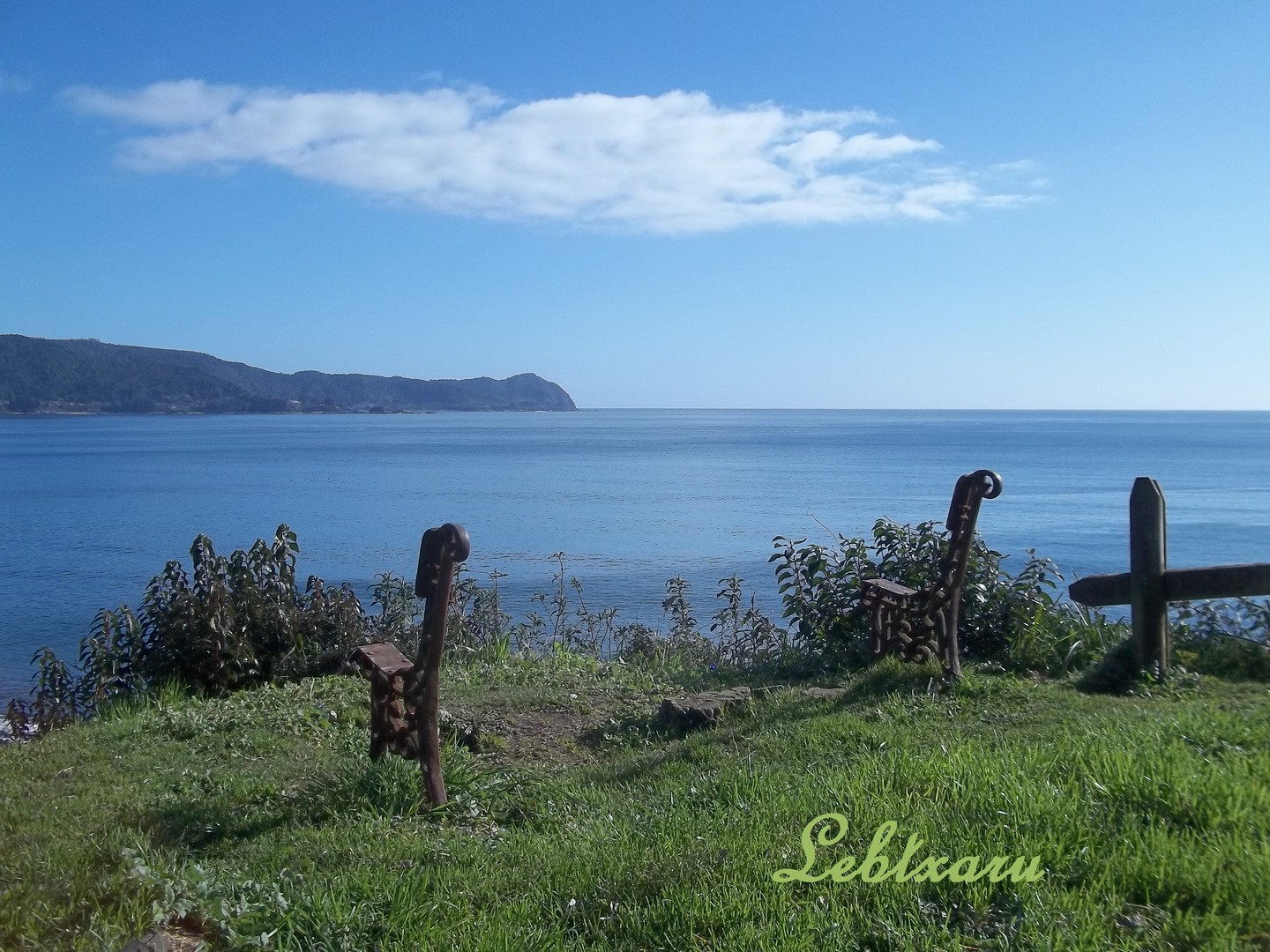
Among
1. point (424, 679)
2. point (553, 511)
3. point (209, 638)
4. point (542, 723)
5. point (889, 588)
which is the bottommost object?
point (553, 511)

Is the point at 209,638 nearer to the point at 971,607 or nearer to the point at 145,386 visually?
the point at 971,607

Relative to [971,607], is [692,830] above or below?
below

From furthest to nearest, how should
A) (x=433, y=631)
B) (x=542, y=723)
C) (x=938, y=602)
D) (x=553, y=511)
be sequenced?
(x=553, y=511)
(x=542, y=723)
(x=938, y=602)
(x=433, y=631)

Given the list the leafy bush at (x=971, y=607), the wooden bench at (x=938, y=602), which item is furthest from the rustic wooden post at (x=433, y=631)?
the leafy bush at (x=971, y=607)

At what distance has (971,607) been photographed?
8766 millimetres

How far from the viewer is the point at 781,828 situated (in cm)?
427

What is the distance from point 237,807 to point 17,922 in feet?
5.95

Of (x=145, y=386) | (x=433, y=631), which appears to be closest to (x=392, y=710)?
(x=433, y=631)

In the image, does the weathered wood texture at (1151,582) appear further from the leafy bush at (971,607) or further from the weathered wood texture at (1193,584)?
the leafy bush at (971,607)

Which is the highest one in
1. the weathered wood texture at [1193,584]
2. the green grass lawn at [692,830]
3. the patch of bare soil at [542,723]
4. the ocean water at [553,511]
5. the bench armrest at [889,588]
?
the weathered wood texture at [1193,584]

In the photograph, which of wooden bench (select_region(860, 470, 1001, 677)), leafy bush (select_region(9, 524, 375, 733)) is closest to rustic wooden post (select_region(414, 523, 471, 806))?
wooden bench (select_region(860, 470, 1001, 677))

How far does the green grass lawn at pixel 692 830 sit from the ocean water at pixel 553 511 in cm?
1141

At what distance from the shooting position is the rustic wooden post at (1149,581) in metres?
6.82

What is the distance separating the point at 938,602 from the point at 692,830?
3.75 meters
